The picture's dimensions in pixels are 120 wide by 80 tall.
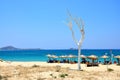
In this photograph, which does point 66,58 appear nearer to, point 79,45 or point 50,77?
point 79,45

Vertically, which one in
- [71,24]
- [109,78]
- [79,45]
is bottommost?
[109,78]

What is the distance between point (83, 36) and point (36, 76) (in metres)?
9.77

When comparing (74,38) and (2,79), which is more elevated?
(74,38)

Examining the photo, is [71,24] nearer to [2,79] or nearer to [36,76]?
[36,76]

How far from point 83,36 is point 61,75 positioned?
9.20m

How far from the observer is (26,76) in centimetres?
2061

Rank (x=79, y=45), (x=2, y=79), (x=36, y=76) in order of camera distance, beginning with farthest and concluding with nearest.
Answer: (x=79, y=45) → (x=36, y=76) → (x=2, y=79)

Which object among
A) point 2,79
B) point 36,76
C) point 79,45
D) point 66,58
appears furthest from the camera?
point 66,58

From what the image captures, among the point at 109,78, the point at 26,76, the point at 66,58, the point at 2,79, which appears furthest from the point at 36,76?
the point at 66,58

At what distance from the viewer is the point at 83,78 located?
20.2 metres

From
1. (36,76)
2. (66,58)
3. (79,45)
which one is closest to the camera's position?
(36,76)

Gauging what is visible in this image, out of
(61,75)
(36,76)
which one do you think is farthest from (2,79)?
(61,75)

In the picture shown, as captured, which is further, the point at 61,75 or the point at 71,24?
the point at 71,24

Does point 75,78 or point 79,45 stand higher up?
point 79,45
